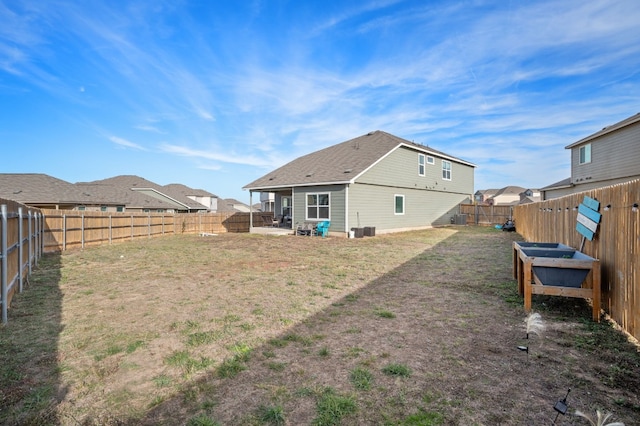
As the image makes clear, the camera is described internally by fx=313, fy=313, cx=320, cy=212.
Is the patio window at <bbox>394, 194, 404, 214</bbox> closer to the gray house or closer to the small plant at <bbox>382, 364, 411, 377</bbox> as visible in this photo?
the gray house

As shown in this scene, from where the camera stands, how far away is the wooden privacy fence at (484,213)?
2559cm

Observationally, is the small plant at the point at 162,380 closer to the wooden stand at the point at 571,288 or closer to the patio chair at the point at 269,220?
the wooden stand at the point at 571,288

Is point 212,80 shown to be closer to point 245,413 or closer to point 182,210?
point 245,413

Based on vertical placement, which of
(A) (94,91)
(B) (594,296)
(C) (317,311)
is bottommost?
(C) (317,311)

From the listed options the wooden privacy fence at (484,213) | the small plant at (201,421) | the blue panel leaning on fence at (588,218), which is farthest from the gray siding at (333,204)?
the small plant at (201,421)

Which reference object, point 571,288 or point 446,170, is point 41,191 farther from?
point 571,288

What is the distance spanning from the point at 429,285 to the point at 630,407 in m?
4.14

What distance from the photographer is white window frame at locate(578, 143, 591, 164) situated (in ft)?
61.4

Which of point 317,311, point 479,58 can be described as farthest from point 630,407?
point 479,58

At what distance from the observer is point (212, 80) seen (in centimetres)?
1764

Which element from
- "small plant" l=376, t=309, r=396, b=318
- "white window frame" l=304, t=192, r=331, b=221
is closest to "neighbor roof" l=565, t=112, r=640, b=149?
"white window frame" l=304, t=192, r=331, b=221

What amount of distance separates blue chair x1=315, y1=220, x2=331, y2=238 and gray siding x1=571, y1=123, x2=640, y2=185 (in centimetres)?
1454

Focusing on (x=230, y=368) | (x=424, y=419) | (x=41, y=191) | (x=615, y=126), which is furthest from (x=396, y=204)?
(x=41, y=191)

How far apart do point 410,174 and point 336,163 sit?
4998 millimetres
